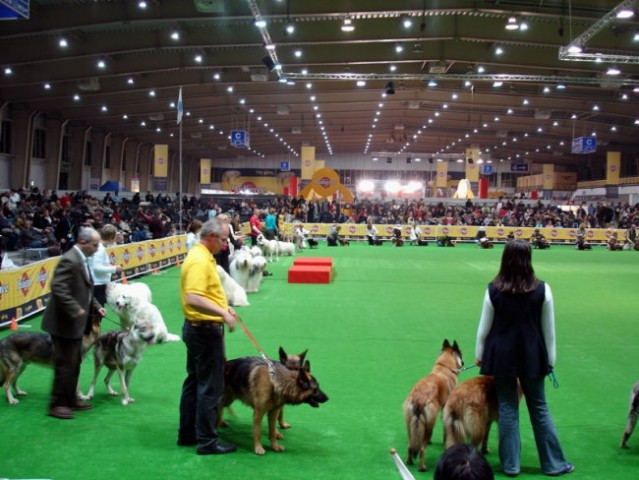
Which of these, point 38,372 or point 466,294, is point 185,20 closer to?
point 466,294

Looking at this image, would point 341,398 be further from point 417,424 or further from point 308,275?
point 308,275

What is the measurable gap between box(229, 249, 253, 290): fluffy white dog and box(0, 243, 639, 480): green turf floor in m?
0.49

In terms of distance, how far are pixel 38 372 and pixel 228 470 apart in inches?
152

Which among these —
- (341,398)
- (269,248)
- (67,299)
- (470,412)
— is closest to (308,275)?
(269,248)

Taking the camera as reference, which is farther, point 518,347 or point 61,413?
point 61,413

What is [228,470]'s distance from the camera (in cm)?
463

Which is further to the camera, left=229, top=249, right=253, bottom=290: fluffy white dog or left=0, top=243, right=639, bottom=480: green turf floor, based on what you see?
left=229, top=249, right=253, bottom=290: fluffy white dog

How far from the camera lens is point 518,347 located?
4426 millimetres

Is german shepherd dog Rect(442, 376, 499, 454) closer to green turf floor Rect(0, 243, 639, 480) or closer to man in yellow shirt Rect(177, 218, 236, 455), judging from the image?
green turf floor Rect(0, 243, 639, 480)

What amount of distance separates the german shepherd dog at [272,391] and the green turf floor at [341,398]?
240mm

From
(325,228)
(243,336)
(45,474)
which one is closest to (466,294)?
(243,336)

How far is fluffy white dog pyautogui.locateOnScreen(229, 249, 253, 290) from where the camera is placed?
1344 cm

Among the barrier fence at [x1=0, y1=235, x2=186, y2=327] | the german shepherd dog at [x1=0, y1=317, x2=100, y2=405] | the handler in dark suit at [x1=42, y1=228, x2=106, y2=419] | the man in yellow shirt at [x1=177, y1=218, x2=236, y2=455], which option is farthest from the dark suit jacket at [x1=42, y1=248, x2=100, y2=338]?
the barrier fence at [x1=0, y1=235, x2=186, y2=327]

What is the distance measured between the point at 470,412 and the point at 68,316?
145 inches
